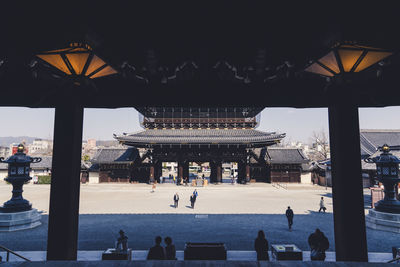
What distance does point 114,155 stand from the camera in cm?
3108

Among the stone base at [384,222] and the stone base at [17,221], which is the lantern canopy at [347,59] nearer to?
the stone base at [384,222]

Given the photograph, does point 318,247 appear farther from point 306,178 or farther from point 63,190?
point 306,178

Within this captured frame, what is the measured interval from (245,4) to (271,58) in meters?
1.63

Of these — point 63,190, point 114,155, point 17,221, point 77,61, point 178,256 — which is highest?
point 77,61

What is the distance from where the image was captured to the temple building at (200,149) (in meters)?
28.0

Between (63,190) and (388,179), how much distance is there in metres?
15.4

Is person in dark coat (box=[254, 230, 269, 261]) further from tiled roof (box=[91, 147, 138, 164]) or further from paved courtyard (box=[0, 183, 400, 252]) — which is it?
tiled roof (box=[91, 147, 138, 164])

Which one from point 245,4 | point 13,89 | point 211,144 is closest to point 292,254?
point 245,4

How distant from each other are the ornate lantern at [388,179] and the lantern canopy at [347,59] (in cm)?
1152

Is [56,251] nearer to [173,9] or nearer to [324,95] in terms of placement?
[173,9]

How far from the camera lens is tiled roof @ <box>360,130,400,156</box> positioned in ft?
90.9

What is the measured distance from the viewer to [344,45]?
129 inches

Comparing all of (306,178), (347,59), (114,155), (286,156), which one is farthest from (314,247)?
(114,155)

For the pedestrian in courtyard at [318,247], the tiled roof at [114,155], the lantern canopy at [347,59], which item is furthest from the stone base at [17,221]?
the tiled roof at [114,155]
